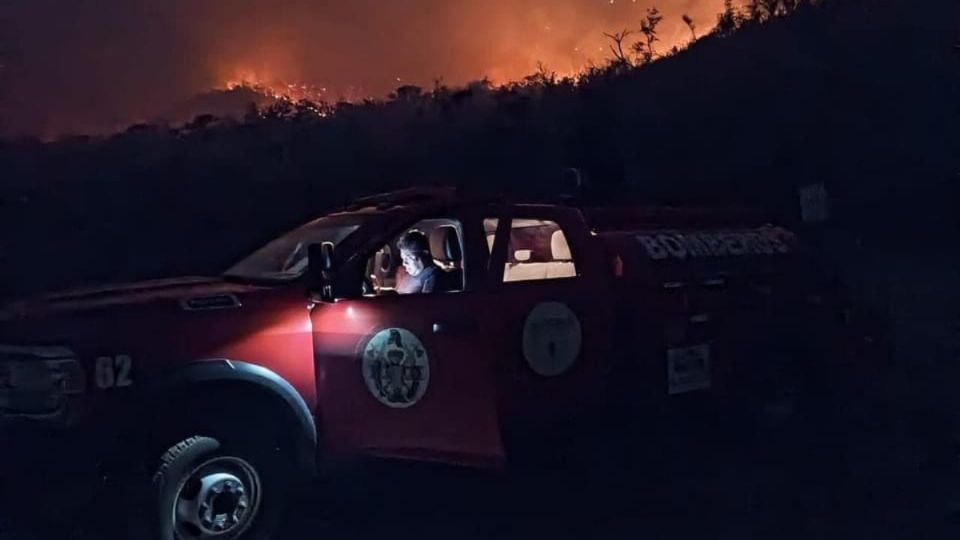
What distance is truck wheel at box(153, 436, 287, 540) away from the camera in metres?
5.62

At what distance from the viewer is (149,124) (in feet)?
101

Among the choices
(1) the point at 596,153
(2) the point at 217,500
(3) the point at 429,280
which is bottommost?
(2) the point at 217,500

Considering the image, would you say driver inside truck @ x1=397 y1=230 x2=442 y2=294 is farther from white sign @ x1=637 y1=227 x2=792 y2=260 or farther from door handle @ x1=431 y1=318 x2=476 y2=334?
white sign @ x1=637 y1=227 x2=792 y2=260

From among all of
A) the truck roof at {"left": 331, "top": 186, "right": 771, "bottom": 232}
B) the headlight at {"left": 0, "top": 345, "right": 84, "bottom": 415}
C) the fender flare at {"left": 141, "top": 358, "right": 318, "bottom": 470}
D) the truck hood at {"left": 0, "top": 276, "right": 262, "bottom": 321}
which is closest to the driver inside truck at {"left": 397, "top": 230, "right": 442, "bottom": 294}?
the truck roof at {"left": 331, "top": 186, "right": 771, "bottom": 232}

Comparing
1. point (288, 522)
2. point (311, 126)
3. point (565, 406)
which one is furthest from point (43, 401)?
point (311, 126)

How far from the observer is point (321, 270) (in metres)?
6.02

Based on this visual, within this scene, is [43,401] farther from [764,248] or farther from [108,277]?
[108,277]

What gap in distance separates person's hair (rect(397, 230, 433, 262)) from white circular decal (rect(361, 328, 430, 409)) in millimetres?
568

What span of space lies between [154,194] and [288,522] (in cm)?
1668

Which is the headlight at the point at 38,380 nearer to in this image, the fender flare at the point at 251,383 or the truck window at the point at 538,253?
the fender flare at the point at 251,383

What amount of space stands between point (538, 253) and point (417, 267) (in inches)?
41.9

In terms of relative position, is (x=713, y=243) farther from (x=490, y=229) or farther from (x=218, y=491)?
(x=218, y=491)

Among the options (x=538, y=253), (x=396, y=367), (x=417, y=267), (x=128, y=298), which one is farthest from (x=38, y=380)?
(x=538, y=253)

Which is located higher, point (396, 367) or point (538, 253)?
point (538, 253)
